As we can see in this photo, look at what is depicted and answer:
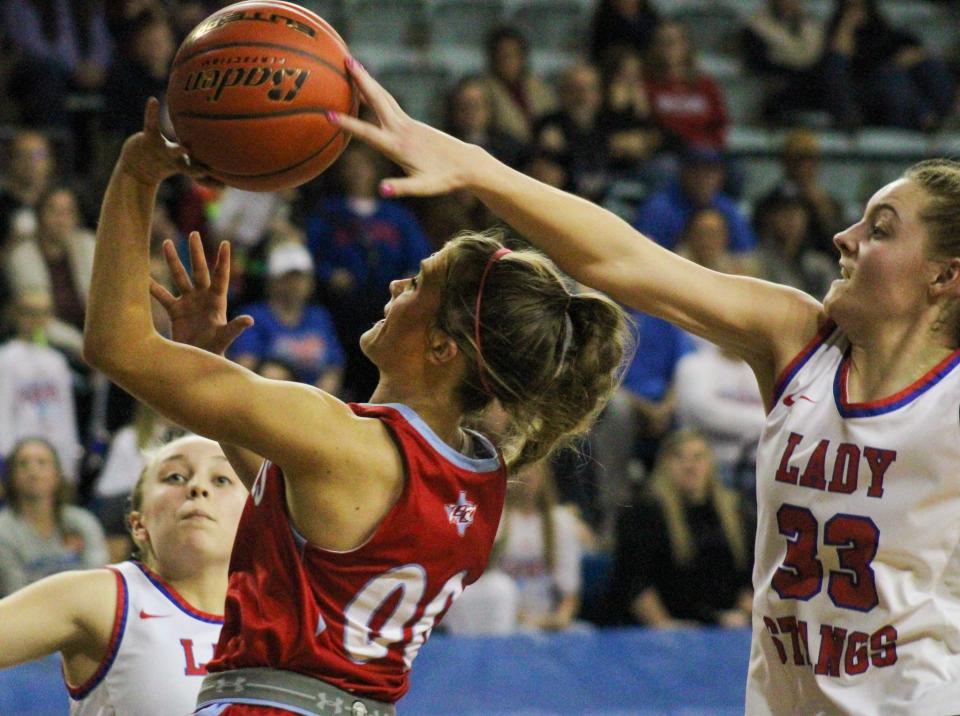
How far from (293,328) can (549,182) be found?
1.92 m

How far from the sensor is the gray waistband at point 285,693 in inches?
96.5

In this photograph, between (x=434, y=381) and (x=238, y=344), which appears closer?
(x=434, y=381)

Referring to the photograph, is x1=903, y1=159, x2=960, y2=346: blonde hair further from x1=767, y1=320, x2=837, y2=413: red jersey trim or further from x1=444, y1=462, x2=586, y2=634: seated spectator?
x1=444, y1=462, x2=586, y2=634: seated spectator

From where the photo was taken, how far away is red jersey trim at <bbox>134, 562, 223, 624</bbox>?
10.6ft

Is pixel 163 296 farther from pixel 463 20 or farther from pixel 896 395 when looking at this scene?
pixel 463 20

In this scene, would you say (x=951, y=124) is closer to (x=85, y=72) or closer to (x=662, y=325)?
(x=662, y=325)

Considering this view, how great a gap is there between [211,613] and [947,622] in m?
1.62

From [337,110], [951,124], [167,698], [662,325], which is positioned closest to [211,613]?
[167,698]

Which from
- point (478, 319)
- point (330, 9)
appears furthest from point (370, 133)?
point (330, 9)

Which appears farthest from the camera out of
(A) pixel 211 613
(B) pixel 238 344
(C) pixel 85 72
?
(C) pixel 85 72

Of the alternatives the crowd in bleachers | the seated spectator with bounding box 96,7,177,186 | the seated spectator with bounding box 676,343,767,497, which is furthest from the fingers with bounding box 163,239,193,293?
the seated spectator with bounding box 96,7,177,186

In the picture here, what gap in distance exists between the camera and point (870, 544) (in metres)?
2.62

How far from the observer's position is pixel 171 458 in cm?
335

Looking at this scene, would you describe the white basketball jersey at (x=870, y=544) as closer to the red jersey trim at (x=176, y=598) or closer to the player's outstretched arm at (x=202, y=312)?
the player's outstretched arm at (x=202, y=312)
